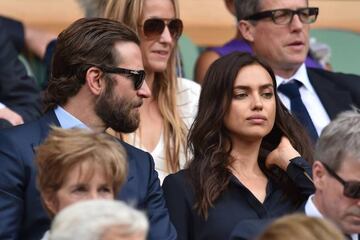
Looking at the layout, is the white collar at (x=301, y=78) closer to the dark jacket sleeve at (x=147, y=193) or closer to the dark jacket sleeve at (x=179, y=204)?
the dark jacket sleeve at (x=179, y=204)

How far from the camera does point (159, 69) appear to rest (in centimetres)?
546

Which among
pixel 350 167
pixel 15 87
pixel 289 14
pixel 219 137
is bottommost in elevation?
pixel 15 87

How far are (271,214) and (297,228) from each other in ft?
5.16

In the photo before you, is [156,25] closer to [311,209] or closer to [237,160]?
[237,160]

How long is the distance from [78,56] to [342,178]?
118 cm

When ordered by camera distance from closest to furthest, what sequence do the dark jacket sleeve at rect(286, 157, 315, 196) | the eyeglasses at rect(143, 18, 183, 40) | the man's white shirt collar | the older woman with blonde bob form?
the older woman with blonde bob → the man's white shirt collar → the dark jacket sleeve at rect(286, 157, 315, 196) → the eyeglasses at rect(143, 18, 183, 40)

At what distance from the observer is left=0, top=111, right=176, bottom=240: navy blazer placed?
423 cm

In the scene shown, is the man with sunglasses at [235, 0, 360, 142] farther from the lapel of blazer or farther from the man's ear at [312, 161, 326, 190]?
the man's ear at [312, 161, 326, 190]

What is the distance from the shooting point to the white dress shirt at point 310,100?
5629mm

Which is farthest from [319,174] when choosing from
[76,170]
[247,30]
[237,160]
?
[247,30]

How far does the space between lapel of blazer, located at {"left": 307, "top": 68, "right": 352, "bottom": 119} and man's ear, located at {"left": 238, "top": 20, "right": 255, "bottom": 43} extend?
0.38m

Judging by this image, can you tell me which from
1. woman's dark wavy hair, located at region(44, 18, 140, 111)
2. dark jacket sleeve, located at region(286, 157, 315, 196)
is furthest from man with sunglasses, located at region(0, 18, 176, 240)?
dark jacket sleeve, located at region(286, 157, 315, 196)

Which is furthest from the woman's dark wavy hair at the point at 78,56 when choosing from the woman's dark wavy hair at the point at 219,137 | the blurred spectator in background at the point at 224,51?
the blurred spectator in background at the point at 224,51

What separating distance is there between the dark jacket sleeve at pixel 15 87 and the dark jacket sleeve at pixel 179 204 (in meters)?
1.34
